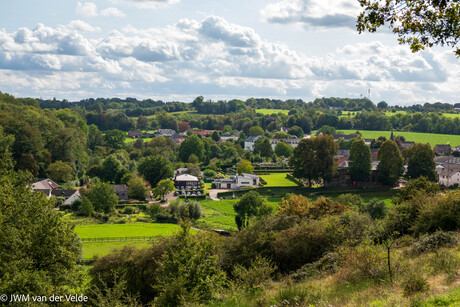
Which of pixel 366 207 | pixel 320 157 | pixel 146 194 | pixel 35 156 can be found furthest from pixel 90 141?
pixel 366 207

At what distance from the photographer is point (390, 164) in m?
64.4

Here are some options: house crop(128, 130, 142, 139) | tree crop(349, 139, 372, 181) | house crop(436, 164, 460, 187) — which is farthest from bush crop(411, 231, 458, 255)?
house crop(128, 130, 142, 139)

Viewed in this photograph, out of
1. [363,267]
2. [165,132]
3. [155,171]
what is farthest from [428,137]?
[363,267]

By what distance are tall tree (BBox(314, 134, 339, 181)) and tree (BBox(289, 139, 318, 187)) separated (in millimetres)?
680

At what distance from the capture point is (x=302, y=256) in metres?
20.6

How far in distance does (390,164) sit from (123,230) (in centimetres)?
4000

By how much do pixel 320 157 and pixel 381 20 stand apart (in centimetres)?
5535

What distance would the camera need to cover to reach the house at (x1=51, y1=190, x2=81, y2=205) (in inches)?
2263

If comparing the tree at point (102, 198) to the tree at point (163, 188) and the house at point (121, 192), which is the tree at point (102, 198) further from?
the tree at point (163, 188)

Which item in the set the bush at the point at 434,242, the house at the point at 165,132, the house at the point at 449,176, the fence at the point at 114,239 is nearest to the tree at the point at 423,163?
the house at the point at 449,176

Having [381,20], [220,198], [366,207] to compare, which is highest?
[381,20]

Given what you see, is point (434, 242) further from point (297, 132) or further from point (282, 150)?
point (297, 132)

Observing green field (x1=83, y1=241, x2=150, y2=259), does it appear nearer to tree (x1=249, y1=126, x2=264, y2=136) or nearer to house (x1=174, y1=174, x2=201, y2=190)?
house (x1=174, y1=174, x2=201, y2=190)

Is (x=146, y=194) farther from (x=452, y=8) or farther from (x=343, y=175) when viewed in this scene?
(x=452, y=8)
